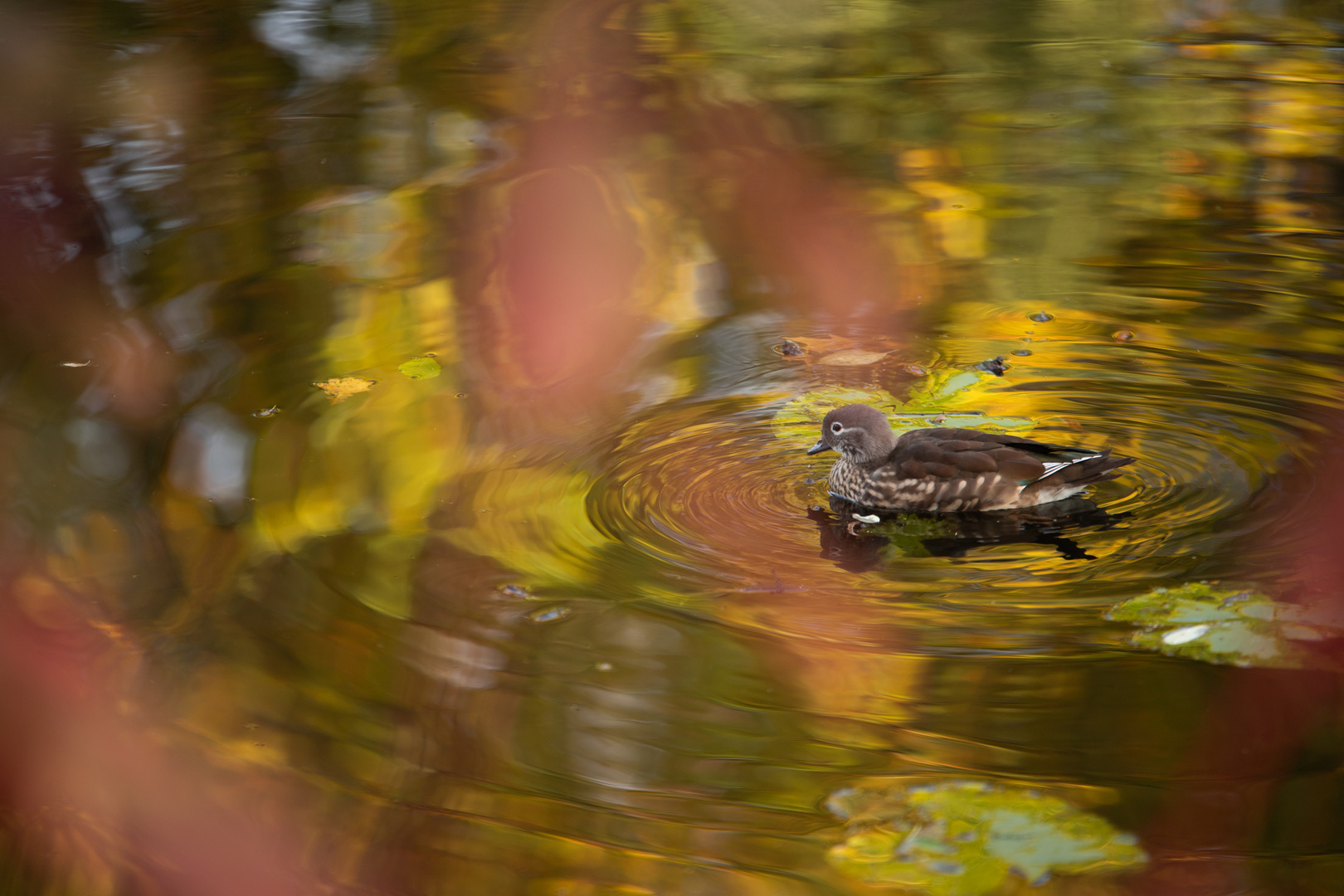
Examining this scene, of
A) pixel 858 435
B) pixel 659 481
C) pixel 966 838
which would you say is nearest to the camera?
pixel 966 838

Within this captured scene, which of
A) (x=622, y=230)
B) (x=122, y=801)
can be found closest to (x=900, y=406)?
(x=622, y=230)

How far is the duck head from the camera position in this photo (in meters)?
5.55

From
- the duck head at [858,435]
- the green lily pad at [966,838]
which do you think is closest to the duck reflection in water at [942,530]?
the duck head at [858,435]

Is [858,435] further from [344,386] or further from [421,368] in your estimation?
[344,386]

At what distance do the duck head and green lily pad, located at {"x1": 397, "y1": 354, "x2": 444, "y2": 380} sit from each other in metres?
1.88

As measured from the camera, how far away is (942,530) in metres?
5.22

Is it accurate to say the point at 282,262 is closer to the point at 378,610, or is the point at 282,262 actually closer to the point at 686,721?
the point at 378,610

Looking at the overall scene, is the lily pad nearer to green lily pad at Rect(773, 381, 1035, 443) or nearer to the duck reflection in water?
the duck reflection in water

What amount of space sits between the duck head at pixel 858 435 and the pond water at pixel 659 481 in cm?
26

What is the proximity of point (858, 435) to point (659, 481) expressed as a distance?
87cm

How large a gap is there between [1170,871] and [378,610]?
2556 millimetres

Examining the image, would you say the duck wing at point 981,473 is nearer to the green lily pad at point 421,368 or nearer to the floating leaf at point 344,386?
the green lily pad at point 421,368

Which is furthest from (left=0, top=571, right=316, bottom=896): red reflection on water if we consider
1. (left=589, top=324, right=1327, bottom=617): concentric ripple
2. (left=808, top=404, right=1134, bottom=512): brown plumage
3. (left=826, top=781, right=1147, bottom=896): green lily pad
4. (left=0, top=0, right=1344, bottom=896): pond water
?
(left=808, top=404, right=1134, bottom=512): brown plumage

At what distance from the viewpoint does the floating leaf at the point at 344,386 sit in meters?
6.14
